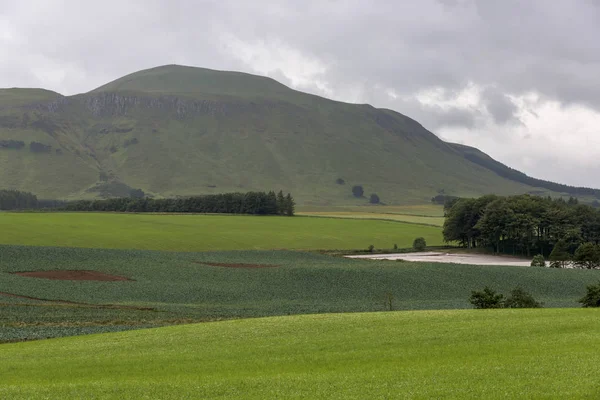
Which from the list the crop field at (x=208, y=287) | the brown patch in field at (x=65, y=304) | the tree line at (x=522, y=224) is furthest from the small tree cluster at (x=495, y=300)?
the tree line at (x=522, y=224)

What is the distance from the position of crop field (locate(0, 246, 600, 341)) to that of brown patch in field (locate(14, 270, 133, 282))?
5.7 inches

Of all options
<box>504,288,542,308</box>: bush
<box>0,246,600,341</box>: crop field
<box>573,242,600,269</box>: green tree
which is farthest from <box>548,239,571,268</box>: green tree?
<box>504,288,542,308</box>: bush

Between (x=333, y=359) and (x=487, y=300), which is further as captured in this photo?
(x=487, y=300)

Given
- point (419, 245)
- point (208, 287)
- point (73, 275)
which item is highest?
point (419, 245)

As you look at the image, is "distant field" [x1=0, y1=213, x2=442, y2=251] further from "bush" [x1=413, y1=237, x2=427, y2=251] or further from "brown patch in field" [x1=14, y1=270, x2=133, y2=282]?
"brown patch in field" [x1=14, y1=270, x2=133, y2=282]

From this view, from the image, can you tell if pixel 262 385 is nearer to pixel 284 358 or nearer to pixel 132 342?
pixel 284 358

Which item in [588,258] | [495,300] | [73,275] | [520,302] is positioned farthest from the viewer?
[588,258]

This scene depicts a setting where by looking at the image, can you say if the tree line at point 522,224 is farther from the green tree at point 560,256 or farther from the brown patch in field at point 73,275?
the brown patch in field at point 73,275

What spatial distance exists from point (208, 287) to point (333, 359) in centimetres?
5377

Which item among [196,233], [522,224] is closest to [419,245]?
[522,224]

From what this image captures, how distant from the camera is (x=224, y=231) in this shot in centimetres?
16550

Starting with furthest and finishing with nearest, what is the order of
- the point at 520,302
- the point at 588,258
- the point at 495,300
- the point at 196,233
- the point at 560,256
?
the point at 196,233 → the point at 560,256 → the point at 588,258 → the point at 520,302 → the point at 495,300

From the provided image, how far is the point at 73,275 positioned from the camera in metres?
90.4

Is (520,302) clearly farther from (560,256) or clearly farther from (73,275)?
(560,256)
